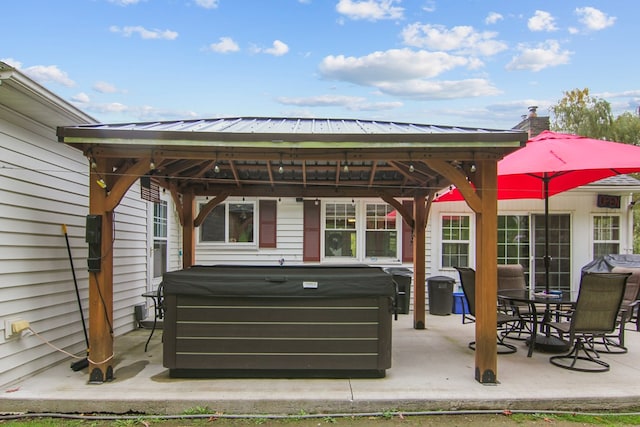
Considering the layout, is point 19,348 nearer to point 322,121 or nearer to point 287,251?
point 322,121

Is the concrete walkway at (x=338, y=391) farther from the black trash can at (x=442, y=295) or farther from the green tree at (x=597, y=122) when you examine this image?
the green tree at (x=597, y=122)

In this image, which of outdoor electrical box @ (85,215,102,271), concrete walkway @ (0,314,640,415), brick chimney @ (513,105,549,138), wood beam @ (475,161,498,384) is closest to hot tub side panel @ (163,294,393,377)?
concrete walkway @ (0,314,640,415)

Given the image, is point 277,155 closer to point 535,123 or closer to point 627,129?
point 535,123

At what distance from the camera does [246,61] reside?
1691 centimetres

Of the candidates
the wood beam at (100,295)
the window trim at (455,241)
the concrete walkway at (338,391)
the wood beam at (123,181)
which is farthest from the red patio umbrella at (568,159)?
the wood beam at (100,295)

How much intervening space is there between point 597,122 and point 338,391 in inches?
863

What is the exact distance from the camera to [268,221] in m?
8.55

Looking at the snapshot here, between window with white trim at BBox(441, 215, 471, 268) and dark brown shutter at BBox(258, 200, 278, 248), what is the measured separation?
3326 mm

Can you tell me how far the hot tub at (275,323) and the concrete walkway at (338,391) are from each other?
0.17 metres

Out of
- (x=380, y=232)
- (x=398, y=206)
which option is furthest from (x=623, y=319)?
(x=380, y=232)

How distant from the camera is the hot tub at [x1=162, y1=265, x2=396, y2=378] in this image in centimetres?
425

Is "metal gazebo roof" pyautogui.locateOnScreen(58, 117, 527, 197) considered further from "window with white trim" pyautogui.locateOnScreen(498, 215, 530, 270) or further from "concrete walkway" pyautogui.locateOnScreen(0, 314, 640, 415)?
"window with white trim" pyautogui.locateOnScreen(498, 215, 530, 270)

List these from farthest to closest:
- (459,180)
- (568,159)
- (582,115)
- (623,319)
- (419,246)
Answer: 1. (582,115)
2. (419,246)
3. (623,319)
4. (568,159)
5. (459,180)

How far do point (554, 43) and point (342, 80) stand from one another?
31.3 ft
